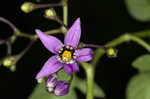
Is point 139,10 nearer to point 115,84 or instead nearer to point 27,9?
point 115,84

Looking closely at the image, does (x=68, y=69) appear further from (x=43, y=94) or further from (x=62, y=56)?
(x=43, y=94)

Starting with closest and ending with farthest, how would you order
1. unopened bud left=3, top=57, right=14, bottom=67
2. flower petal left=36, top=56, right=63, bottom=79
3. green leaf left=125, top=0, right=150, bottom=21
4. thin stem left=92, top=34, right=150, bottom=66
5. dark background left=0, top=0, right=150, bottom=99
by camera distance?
1. flower petal left=36, top=56, right=63, bottom=79
2. unopened bud left=3, top=57, right=14, bottom=67
3. thin stem left=92, top=34, right=150, bottom=66
4. green leaf left=125, top=0, right=150, bottom=21
5. dark background left=0, top=0, right=150, bottom=99

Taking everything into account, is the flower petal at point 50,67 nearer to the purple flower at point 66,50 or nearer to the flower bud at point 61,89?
the purple flower at point 66,50

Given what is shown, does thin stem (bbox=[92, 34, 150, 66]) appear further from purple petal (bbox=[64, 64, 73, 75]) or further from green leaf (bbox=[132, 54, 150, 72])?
purple petal (bbox=[64, 64, 73, 75])

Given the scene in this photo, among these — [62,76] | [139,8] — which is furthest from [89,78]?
[139,8]

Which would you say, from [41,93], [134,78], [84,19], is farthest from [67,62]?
[84,19]

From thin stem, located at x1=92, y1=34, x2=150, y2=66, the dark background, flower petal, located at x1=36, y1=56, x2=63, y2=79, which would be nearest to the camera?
flower petal, located at x1=36, y1=56, x2=63, y2=79

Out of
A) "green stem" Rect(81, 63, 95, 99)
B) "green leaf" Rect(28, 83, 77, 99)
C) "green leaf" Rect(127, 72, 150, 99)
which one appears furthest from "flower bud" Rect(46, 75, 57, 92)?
"green leaf" Rect(127, 72, 150, 99)

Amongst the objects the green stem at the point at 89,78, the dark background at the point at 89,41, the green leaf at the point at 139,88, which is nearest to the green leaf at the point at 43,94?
the green stem at the point at 89,78
